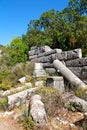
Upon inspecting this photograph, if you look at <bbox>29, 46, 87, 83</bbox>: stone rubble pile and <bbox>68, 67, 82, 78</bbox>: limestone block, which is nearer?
<bbox>29, 46, 87, 83</bbox>: stone rubble pile

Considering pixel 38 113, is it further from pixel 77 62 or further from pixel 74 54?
pixel 74 54

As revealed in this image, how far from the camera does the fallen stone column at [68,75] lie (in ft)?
29.9

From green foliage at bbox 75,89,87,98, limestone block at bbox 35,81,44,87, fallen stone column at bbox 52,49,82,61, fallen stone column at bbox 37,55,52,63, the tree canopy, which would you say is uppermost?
the tree canopy

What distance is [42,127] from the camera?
588cm

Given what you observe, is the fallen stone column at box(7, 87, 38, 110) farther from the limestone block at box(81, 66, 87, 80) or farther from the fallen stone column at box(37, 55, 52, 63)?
the fallen stone column at box(37, 55, 52, 63)

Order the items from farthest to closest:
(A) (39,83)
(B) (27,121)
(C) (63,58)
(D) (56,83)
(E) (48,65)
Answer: (E) (48,65)
(C) (63,58)
(A) (39,83)
(D) (56,83)
(B) (27,121)

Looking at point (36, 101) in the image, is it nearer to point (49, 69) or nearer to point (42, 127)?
point (42, 127)

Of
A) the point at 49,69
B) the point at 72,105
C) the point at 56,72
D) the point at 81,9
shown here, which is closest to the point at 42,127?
the point at 72,105

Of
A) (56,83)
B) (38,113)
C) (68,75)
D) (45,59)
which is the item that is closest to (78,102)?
(38,113)

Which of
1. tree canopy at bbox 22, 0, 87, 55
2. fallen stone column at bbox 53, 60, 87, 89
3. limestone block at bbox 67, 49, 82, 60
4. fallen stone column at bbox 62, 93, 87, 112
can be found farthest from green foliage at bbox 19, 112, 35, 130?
tree canopy at bbox 22, 0, 87, 55

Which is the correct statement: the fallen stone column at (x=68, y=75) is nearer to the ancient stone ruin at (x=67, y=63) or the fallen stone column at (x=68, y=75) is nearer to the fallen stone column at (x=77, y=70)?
the ancient stone ruin at (x=67, y=63)

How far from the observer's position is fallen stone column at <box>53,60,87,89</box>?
911 cm

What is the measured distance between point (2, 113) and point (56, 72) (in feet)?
14.2

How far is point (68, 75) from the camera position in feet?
32.8
